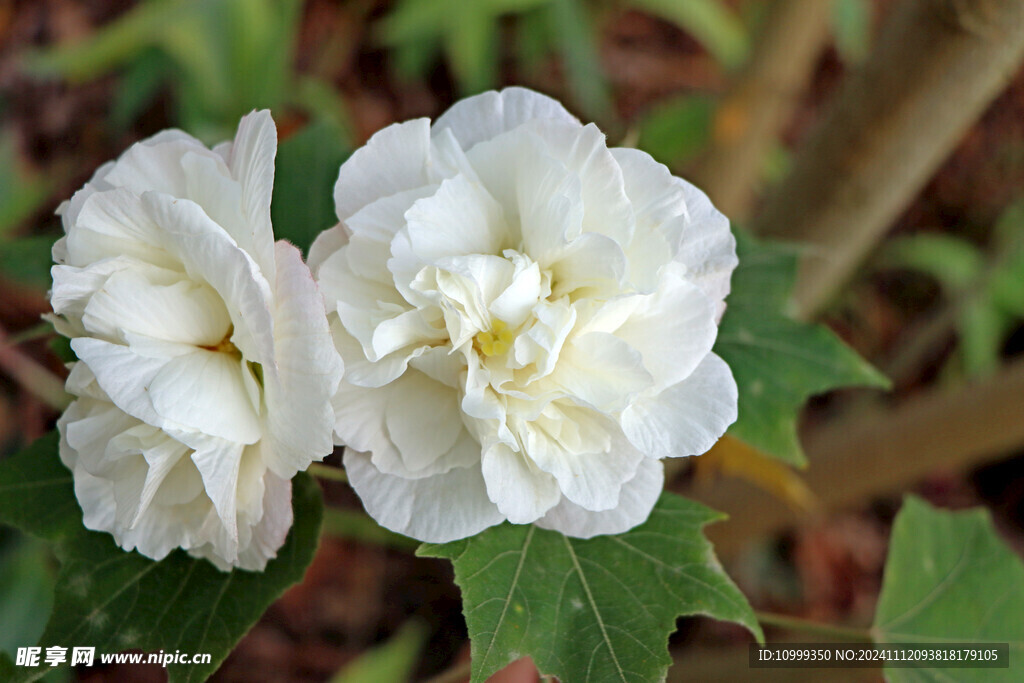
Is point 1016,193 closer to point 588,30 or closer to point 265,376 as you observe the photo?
point 588,30

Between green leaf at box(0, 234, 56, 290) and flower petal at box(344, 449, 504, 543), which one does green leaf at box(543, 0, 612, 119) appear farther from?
flower petal at box(344, 449, 504, 543)

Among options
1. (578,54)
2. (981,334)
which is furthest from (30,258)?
(981,334)

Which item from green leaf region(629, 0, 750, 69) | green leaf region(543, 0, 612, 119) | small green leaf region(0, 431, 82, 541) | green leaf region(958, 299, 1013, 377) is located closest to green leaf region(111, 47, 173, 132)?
green leaf region(543, 0, 612, 119)

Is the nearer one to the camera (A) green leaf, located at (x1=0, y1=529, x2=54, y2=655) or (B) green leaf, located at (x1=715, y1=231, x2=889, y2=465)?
(B) green leaf, located at (x1=715, y1=231, x2=889, y2=465)

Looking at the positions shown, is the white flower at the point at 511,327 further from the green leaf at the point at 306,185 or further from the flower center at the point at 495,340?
the green leaf at the point at 306,185

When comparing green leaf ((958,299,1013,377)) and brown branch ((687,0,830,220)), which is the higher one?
brown branch ((687,0,830,220))

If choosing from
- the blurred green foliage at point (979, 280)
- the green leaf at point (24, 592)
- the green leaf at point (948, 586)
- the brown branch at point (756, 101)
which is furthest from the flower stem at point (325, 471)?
the blurred green foliage at point (979, 280)

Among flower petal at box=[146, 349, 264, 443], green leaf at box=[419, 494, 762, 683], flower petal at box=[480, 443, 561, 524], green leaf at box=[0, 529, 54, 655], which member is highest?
flower petal at box=[146, 349, 264, 443]
